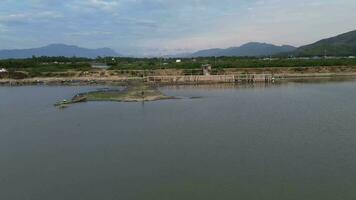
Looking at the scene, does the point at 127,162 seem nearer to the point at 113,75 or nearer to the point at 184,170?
the point at 184,170

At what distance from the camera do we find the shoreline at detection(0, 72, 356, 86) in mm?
63375

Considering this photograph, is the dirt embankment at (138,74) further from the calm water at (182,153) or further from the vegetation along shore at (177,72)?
the calm water at (182,153)

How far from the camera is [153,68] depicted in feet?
262

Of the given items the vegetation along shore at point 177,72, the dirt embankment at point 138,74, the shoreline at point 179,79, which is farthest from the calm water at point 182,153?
the dirt embankment at point 138,74

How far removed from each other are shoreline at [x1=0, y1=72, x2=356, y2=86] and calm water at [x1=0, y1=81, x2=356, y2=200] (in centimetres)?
2782

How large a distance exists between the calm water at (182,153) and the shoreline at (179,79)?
27.8 meters

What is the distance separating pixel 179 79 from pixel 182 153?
4533 centimetres

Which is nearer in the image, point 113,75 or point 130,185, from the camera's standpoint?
point 130,185

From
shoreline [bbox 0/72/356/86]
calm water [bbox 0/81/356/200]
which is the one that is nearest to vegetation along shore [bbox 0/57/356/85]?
shoreline [bbox 0/72/356/86]

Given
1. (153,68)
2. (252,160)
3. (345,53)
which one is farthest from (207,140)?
(345,53)

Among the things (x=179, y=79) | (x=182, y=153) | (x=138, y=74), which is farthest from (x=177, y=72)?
(x=182, y=153)

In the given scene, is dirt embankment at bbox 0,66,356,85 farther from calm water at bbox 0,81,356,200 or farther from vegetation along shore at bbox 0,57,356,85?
calm water at bbox 0,81,356,200

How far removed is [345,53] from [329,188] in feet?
444

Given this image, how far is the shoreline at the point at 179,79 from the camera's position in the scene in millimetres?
63375
